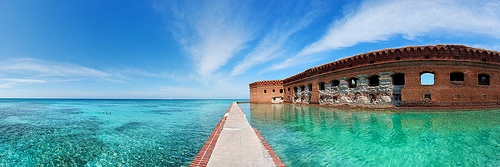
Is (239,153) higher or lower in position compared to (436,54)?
lower

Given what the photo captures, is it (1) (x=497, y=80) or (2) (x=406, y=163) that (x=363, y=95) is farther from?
(2) (x=406, y=163)

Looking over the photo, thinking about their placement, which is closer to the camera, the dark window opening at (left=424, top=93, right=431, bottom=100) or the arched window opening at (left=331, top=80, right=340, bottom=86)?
the dark window opening at (left=424, top=93, right=431, bottom=100)

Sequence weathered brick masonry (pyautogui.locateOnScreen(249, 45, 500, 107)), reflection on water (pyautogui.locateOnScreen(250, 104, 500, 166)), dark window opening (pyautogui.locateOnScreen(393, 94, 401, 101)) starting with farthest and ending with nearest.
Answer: dark window opening (pyautogui.locateOnScreen(393, 94, 401, 101))
weathered brick masonry (pyautogui.locateOnScreen(249, 45, 500, 107))
reflection on water (pyautogui.locateOnScreen(250, 104, 500, 166))

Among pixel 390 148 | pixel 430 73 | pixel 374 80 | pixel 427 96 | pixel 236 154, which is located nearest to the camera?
pixel 236 154

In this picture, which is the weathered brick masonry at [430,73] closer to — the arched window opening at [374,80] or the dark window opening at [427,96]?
the dark window opening at [427,96]

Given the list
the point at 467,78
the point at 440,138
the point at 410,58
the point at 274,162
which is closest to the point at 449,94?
the point at 467,78

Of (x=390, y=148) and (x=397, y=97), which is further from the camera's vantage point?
(x=397, y=97)

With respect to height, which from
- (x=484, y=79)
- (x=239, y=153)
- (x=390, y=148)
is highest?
(x=484, y=79)

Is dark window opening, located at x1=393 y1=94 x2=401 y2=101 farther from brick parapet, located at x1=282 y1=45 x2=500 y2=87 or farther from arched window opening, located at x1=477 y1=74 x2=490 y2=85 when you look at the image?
arched window opening, located at x1=477 y1=74 x2=490 y2=85

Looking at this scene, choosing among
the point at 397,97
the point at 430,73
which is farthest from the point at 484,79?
the point at 397,97

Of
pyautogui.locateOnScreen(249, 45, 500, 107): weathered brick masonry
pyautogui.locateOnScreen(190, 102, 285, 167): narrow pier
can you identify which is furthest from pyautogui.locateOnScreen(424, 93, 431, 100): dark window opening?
pyautogui.locateOnScreen(190, 102, 285, 167): narrow pier

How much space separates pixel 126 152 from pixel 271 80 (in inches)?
1269

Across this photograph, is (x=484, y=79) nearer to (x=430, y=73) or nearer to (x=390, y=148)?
(x=430, y=73)

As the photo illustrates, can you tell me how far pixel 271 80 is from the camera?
36750 millimetres
